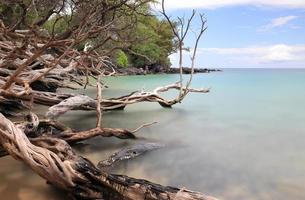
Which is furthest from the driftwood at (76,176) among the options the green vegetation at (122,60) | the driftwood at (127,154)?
the green vegetation at (122,60)

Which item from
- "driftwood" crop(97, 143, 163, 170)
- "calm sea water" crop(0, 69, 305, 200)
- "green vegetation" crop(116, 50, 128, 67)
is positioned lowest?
"calm sea water" crop(0, 69, 305, 200)

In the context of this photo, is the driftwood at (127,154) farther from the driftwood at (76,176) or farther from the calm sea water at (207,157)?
the driftwood at (76,176)

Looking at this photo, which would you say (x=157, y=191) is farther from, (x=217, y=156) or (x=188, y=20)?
(x=188, y=20)

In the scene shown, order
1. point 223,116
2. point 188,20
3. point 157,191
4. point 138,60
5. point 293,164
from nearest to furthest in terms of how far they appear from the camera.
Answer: point 157,191 < point 293,164 < point 188,20 < point 223,116 < point 138,60

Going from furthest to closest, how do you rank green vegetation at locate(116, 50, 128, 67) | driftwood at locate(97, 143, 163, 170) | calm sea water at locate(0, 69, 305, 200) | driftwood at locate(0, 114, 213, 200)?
green vegetation at locate(116, 50, 128, 67) → driftwood at locate(97, 143, 163, 170) → calm sea water at locate(0, 69, 305, 200) → driftwood at locate(0, 114, 213, 200)

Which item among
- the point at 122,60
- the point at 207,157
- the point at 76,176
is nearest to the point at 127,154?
the point at 207,157

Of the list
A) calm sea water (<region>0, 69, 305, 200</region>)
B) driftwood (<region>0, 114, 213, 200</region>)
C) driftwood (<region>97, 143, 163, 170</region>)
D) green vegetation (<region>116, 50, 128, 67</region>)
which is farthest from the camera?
green vegetation (<region>116, 50, 128, 67</region>)

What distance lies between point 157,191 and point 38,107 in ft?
22.4

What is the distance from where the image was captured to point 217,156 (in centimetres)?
528

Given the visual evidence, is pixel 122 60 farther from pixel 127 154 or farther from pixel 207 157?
pixel 127 154

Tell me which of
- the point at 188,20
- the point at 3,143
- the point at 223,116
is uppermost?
the point at 188,20

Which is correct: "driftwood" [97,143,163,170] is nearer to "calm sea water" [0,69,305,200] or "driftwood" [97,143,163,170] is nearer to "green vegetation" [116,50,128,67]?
"calm sea water" [0,69,305,200]

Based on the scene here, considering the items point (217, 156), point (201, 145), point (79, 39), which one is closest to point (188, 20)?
point (201, 145)

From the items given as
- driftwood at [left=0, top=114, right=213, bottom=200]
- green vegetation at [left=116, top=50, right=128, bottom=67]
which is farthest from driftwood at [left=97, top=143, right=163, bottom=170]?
green vegetation at [left=116, top=50, right=128, bottom=67]
